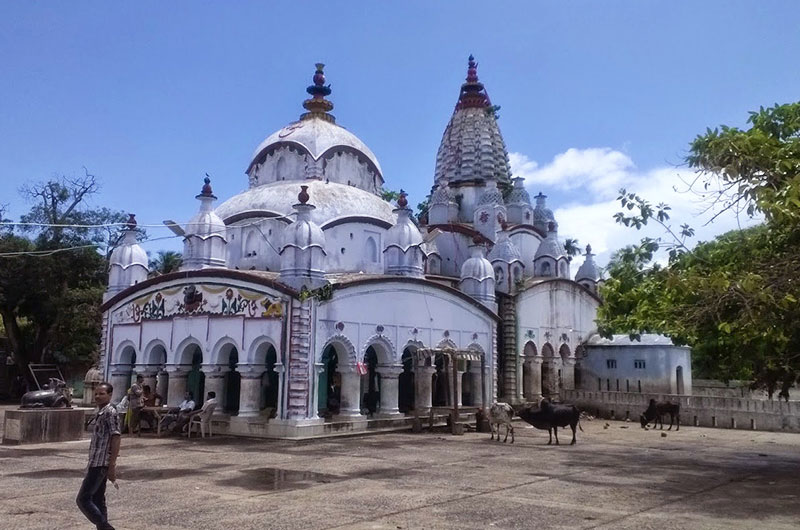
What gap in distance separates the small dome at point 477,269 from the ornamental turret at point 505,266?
80.3 inches

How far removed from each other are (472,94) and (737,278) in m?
28.5

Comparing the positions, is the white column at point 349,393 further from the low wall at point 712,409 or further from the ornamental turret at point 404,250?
the low wall at point 712,409

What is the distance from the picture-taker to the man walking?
22.3 feet

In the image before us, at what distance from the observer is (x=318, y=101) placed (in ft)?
95.7

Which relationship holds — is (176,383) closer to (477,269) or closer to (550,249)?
(477,269)

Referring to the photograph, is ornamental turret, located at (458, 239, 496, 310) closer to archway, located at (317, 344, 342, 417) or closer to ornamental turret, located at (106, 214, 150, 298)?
archway, located at (317, 344, 342, 417)

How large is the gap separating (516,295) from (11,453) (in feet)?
60.2

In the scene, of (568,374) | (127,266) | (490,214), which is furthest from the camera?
(490,214)

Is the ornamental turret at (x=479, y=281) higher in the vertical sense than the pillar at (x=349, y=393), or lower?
higher

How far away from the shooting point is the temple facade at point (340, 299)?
1916 centimetres

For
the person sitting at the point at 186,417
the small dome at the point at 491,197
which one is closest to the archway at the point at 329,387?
the person sitting at the point at 186,417

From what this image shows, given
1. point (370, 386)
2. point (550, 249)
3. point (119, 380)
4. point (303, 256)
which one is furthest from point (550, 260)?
point (119, 380)

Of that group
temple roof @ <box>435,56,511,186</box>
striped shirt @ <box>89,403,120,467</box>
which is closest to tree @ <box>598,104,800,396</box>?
striped shirt @ <box>89,403,120,467</box>

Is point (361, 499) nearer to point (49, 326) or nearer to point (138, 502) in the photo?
point (138, 502)
